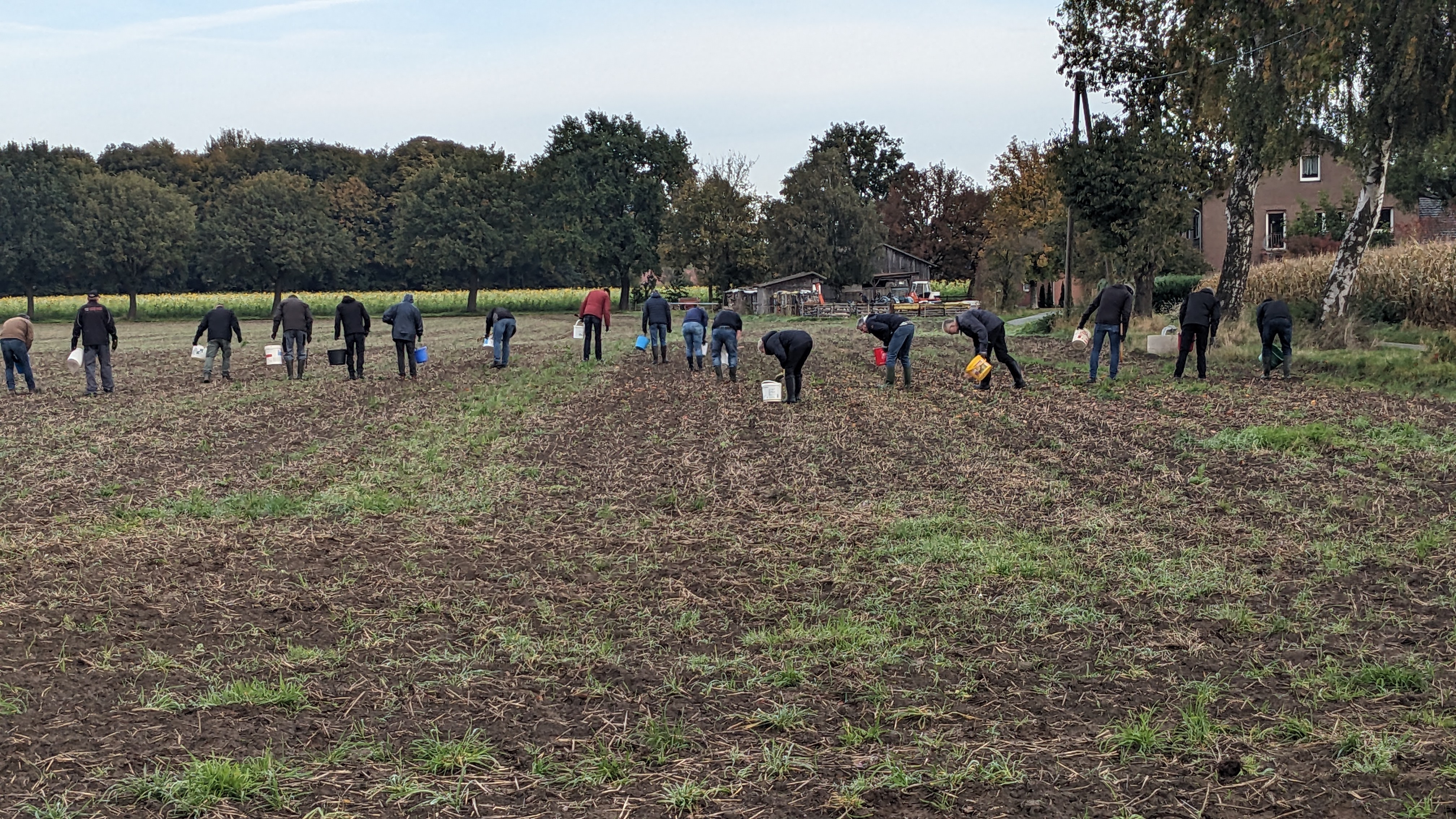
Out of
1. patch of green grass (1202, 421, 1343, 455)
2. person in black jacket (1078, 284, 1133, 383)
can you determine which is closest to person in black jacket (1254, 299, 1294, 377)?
person in black jacket (1078, 284, 1133, 383)

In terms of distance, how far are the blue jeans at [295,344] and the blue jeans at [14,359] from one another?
426 cm

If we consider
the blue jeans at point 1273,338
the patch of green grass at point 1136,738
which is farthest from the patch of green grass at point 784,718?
the blue jeans at point 1273,338

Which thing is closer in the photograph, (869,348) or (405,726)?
(405,726)

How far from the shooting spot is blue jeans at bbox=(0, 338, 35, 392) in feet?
64.1

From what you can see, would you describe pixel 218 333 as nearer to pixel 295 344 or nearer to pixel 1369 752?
pixel 295 344

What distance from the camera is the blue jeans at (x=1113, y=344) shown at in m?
17.9

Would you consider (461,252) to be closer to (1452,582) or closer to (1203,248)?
(1203,248)

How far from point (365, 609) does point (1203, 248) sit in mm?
56298

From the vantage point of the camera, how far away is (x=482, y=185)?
231 feet

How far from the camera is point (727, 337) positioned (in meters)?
19.4

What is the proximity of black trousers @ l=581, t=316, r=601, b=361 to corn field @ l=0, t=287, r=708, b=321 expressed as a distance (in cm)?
4124

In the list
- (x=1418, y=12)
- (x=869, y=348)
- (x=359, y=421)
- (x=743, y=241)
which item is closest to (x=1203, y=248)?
(x=743, y=241)

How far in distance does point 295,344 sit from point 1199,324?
16342mm

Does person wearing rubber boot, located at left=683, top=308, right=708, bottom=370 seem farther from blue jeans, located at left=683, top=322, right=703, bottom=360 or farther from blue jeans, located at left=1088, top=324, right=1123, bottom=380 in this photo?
blue jeans, located at left=1088, top=324, right=1123, bottom=380
